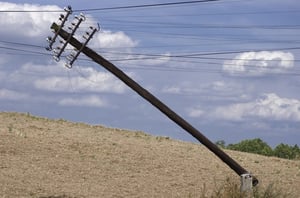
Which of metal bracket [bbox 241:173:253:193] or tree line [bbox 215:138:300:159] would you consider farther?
A: tree line [bbox 215:138:300:159]

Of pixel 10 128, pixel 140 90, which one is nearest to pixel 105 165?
pixel 10 128

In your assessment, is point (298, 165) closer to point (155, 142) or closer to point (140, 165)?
point (155, 142)

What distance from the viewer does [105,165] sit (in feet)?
87.1

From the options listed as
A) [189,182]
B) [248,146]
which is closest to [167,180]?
[189,182]

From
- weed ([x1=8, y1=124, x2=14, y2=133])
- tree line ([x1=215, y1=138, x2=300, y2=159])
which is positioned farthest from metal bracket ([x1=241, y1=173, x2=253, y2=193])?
tree line ([x1=215, y1=138, x2=300, y2=159])

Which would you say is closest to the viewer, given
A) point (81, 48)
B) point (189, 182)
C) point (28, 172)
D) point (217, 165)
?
point (81, 48)

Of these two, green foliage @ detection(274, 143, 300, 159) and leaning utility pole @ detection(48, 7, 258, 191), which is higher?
green foliage @ detection(274, 143, 300, 159)

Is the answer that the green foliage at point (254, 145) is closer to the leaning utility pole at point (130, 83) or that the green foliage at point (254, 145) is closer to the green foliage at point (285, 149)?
the green foliage at point (285, 149)

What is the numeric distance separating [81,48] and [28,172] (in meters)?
5.29

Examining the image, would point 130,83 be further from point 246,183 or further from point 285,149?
point 285,149

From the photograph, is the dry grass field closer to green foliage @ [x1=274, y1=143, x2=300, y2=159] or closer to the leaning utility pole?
the leaning utility pole

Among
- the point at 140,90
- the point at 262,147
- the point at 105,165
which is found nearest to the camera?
the point at 140,90

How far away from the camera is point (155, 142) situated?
114 ft

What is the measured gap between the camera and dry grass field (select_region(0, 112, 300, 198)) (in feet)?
71.1
